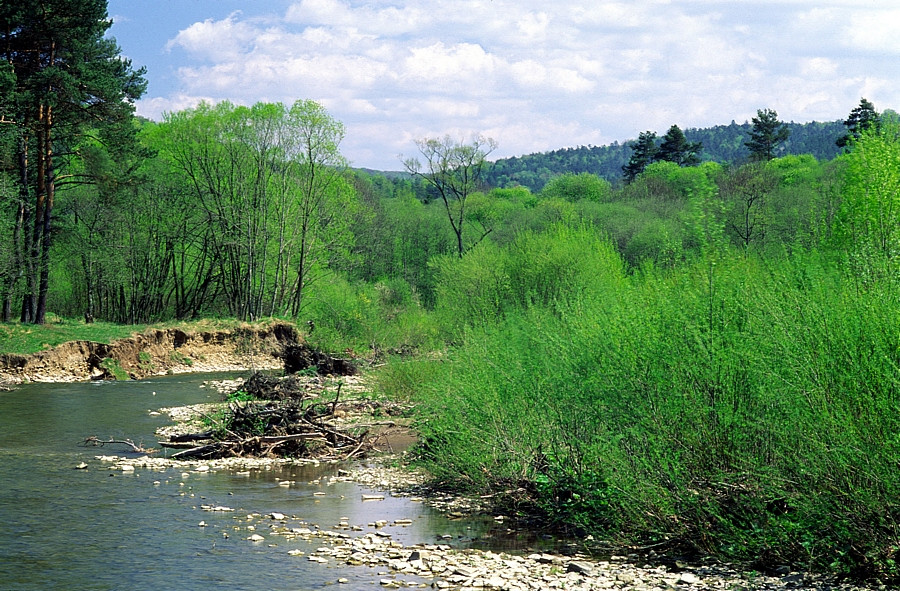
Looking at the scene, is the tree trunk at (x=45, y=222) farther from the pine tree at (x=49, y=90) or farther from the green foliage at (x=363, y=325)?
the green foliage at (x=363, y=325)

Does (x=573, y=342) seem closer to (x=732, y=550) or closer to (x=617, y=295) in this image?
(x=617, y=295)

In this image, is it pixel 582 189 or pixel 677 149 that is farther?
pixel 677 149

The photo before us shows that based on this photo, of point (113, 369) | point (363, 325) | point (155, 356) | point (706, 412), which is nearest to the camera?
point (706, 412)

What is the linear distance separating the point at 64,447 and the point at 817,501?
16.4m

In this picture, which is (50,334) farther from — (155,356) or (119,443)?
(119,443)

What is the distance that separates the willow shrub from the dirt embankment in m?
16.6

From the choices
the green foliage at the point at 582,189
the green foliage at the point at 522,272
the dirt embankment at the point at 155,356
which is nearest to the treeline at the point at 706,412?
the green foliage at the point at 522,272

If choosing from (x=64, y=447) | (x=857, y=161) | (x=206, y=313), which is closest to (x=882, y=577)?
(x=64, y=447)

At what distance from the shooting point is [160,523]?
496 inches

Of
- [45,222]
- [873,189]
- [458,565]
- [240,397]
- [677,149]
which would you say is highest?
[677,149]

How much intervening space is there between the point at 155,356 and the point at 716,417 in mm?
32048

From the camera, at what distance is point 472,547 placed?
1148 centimetres

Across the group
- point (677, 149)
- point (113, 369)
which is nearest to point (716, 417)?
point (113, 369)

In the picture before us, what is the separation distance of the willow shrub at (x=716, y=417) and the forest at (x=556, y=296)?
0.11 feet
